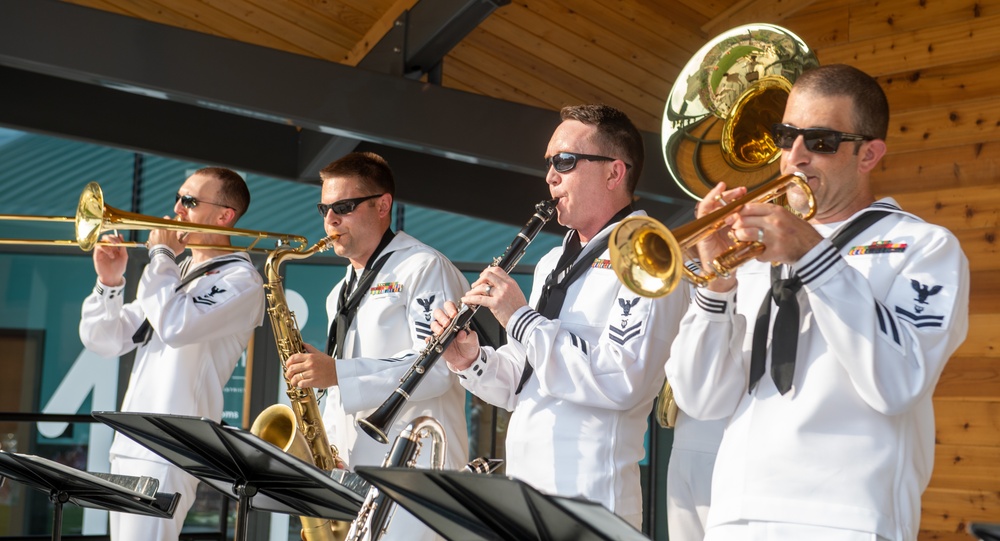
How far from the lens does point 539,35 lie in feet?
23.8

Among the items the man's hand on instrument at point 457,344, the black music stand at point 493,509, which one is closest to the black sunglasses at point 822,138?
the black music stand at point 493,509

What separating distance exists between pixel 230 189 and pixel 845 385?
138 inches

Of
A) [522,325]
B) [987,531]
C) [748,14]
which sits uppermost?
[748,14]

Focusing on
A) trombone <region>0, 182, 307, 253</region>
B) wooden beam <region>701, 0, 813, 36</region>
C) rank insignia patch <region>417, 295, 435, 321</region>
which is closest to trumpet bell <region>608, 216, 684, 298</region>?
rank insignia patch <region>417, 295, 435, 321</region>

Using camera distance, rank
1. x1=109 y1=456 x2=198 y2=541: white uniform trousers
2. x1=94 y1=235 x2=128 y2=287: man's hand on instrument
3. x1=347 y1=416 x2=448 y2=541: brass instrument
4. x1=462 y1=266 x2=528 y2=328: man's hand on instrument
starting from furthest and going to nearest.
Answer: x1=94 y1=235 x2=128 y2=287: man's hand on instrument
x1=109 y1=456 x2=198 y2=541: white uniform trousers
x1=462 y1=266 x2=528 y2=328: man's hand on instrument
x1=347 y1=416 x2=448 y2=541: brass instrument

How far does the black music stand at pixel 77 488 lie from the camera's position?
10.6 feet

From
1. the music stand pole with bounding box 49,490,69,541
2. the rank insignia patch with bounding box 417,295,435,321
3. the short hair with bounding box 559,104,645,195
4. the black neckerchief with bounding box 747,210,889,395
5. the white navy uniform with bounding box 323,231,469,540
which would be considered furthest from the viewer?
the rank insignia patch with bounding box 417,295,435,321

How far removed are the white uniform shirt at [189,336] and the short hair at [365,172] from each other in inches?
26.1

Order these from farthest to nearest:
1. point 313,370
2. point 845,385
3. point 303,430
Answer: point 303,430 < point 313,370 < point 845,385

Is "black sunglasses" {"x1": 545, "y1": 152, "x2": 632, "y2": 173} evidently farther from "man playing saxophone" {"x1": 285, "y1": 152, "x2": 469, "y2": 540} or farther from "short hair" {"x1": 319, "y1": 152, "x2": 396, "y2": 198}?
"short hair" {"x1": 319, "y1": 152, "x2": 396, "y2": 198}

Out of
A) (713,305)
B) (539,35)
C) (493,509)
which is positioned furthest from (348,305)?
(539,35)

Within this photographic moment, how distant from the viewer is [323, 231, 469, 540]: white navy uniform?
3953 millimetres

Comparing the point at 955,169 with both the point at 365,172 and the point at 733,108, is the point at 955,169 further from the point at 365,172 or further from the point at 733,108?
the point at 365,172

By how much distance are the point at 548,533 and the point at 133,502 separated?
181cm
